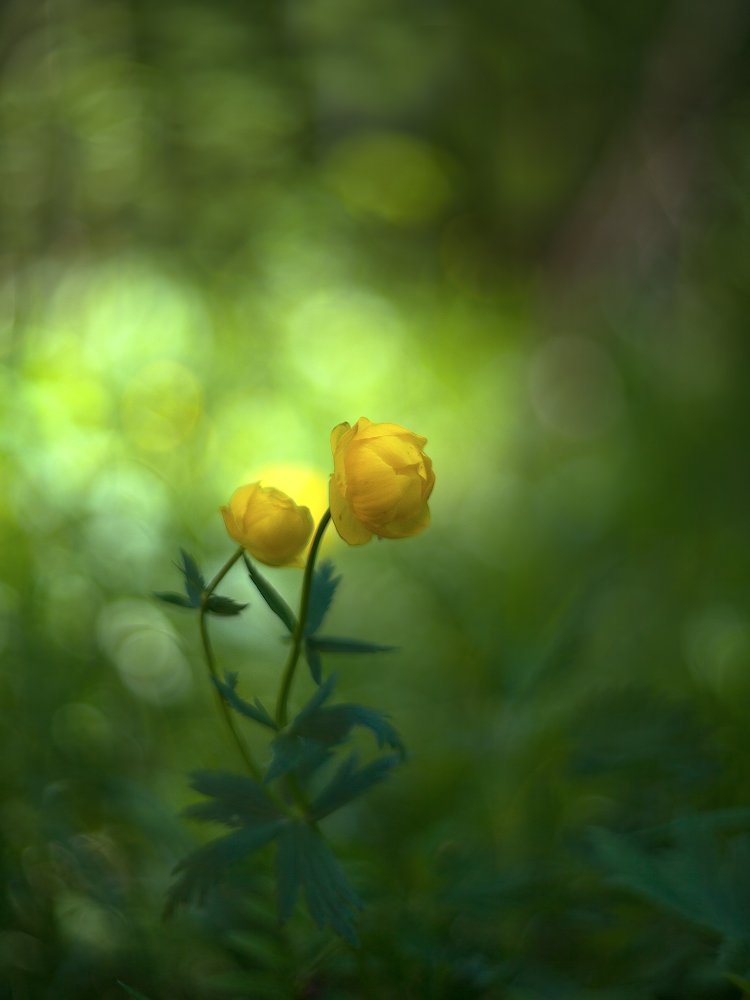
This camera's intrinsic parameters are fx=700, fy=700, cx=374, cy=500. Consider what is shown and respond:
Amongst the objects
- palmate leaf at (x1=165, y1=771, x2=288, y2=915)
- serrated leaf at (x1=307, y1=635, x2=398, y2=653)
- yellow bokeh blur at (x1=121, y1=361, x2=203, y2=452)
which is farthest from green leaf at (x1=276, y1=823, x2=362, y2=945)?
yellow bokeh blur at (x1=121, y1=361, x2=203, y2=452)

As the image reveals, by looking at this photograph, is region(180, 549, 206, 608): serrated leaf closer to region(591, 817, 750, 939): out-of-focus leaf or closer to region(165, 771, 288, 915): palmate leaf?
region(165, 771, 288, 915): palmate leaf

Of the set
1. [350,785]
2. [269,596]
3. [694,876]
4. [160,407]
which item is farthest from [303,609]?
[160,407]

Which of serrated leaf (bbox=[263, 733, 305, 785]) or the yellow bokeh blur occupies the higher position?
the yellow bokeh blur

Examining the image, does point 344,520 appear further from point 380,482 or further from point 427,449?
point 427,449

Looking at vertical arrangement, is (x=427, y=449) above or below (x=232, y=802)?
above

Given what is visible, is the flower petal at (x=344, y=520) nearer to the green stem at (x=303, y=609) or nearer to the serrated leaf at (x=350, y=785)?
the green stem at (x=303, y=609)
